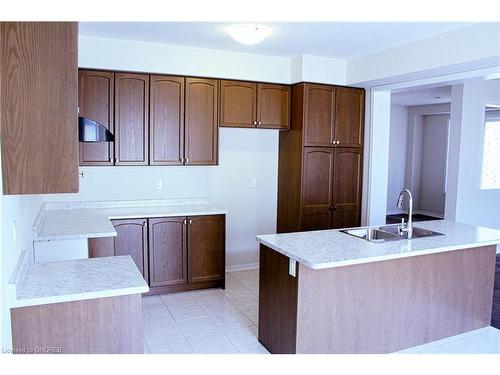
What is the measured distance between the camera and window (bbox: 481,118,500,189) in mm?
6471

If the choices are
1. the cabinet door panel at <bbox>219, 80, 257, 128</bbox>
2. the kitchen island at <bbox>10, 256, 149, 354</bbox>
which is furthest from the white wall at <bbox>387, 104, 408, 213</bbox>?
the kitchen island at <bbox>10, 256, 149, 354</bbox>

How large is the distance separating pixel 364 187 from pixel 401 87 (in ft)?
3.97

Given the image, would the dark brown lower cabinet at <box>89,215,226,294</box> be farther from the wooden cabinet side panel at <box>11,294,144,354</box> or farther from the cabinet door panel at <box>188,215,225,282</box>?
the wooden cabinet side panel at <box>11,294,144,354</box>

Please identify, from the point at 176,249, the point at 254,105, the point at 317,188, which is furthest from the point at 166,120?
the point at 317,188

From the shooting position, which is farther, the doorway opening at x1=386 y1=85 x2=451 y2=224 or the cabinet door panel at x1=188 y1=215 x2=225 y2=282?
the doorway opening at x1=386 y1=85 x2=451 y2=224

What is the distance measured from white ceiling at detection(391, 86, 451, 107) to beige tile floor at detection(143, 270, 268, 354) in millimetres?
3906

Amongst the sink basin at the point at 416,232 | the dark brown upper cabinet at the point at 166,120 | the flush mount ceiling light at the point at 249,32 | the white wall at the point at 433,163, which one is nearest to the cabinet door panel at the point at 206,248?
the dark brown upper cabinet at the point at 166,120

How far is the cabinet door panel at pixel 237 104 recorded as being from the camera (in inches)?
177

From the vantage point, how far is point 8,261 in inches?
71.9

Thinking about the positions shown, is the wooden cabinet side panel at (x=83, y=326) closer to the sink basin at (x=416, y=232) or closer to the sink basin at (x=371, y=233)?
the sink basin at (x=371, y=233)

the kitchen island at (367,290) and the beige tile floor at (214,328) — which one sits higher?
the kitchen island at (367,290)

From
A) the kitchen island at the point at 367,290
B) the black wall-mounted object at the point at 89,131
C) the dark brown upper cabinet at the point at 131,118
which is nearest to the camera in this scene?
the black wall-mounted object at the point at 89,131

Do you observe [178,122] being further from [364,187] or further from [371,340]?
[371,340]

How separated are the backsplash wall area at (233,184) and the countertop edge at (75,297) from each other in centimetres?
259
